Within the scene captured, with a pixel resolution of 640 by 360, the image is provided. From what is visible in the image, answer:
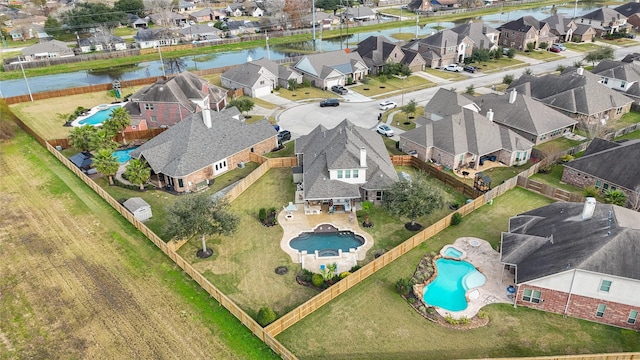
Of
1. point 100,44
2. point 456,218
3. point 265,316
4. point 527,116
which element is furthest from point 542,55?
point 100,44

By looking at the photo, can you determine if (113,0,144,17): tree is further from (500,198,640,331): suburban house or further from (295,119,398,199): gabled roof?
(500,198,640,331): suburban house

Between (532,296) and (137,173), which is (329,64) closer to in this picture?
(137,173)

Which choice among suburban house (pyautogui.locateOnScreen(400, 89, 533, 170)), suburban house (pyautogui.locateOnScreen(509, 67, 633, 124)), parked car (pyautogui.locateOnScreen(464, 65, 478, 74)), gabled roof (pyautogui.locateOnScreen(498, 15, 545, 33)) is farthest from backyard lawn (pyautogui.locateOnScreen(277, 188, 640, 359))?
A: gabled roof (pyautogui.locateOnScreen(498, 15, 545, 33))

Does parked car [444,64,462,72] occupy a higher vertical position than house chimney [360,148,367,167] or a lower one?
lower

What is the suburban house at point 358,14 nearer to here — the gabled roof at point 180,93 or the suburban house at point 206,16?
the suburban house at point 206,16

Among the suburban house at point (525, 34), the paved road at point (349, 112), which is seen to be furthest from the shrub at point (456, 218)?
the suburban house at point (525, 34)

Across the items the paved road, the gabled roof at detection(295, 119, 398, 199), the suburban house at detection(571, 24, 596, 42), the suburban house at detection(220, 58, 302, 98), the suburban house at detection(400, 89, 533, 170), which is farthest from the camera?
the suburban house at detection(571, 24, 596, 42)

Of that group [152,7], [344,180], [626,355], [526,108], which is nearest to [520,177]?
[526,108]
